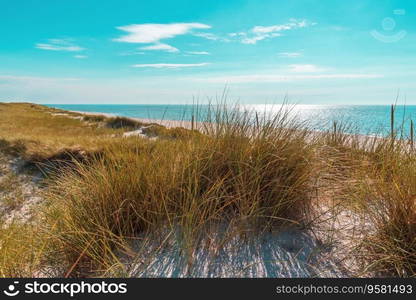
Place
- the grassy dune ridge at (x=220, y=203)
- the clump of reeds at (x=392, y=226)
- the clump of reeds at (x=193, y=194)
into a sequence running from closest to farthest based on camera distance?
1. the clump of reeds at (x=392, y=226)
2. the grassy dune ridge at (x=220, y=203)
3. the clump of reeds at (x=193, y=194)

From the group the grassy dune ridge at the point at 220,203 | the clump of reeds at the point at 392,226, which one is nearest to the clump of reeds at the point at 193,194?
the grassy dune ridge at the point at 220,203

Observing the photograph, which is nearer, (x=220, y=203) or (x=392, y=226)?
(x=392, y=226)

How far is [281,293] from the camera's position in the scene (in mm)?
1468

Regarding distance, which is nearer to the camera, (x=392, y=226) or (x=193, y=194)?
(x=392, y=226)

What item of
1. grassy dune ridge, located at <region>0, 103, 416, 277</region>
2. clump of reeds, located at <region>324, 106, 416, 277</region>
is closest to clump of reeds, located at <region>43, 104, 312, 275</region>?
grassy dune ridge, located at <region>0, 103, 416, 277</region>

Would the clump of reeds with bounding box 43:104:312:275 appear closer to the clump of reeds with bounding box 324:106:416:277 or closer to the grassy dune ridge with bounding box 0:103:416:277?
the grassy dune ridge with bounding box 0:103:416:277

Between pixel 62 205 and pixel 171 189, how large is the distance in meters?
1.05

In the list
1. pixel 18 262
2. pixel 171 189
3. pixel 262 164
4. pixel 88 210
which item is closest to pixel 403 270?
pixel 262 164

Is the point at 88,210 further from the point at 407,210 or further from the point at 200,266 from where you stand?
the point at 407,210

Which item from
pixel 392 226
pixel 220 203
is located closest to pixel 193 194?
pixel 220 203

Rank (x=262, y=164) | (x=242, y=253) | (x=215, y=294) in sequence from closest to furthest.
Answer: (x=215, y=294)
(x=242, y=253)
(x=262, y=164)

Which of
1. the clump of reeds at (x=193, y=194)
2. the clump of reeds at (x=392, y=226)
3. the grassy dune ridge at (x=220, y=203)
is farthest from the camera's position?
the clump of reeds at (x=193, y=194)

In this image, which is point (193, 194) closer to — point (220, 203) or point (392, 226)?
point (220, 203)

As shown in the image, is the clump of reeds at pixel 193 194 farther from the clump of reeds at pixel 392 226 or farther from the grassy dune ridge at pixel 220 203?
the clump of reeds at pixel 392 226
